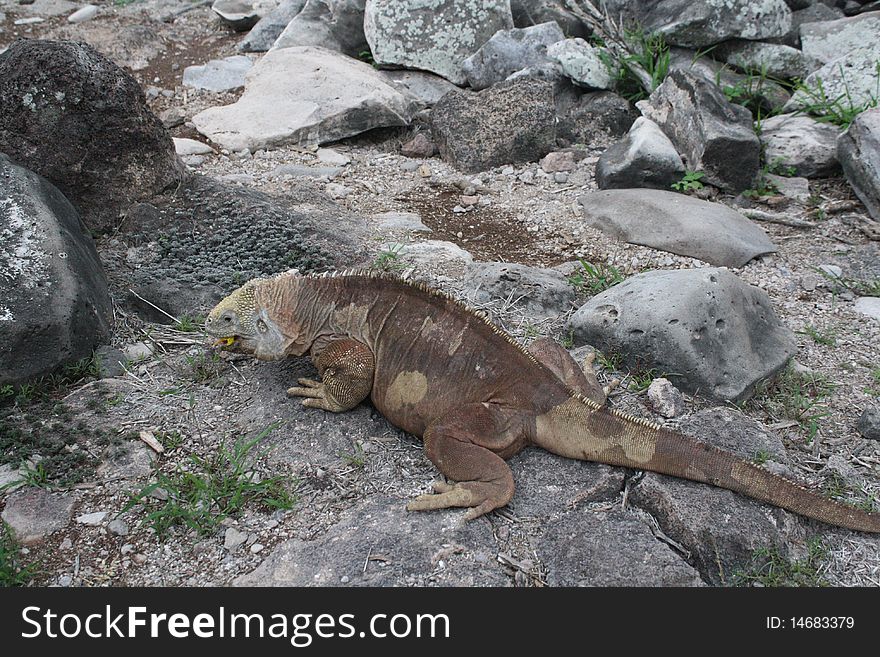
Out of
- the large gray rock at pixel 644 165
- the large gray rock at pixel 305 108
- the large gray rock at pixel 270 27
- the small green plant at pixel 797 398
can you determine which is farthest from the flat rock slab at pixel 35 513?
the large gray rock at pixel 270 27

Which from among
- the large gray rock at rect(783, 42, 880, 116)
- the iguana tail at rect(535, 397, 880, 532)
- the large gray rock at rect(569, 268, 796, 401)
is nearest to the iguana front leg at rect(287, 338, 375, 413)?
the iguana tail at rect(535, 397, 880, 532)

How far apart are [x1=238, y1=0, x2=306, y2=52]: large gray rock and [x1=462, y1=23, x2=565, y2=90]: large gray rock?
2.89 metres

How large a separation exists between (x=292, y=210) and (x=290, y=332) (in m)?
2.35

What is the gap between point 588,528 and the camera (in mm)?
3025

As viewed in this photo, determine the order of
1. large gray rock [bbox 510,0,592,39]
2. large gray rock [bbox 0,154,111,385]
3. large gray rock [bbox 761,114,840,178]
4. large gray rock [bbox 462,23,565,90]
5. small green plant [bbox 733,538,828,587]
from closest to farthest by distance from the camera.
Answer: small green plant [bbox 733,538,828,587] → large gray rock [bbox 0,154,111,385] → large gray rock [bbox 761,114,840,178] → large gray rock [bbox 462,23,565,90] → large gray rock [bbox 510,0,592,39]

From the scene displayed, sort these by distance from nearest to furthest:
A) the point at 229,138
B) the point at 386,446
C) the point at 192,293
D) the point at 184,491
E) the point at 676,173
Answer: the point at 184,491, the point at 386,446, the point at 192,293, the point at 676,173, the point at 229,138

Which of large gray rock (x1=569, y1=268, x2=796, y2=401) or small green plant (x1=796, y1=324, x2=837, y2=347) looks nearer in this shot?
large gray rock (x1=569, y1=268, x2=796, y2=401)

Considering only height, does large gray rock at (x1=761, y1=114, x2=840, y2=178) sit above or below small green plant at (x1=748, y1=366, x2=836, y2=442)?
above

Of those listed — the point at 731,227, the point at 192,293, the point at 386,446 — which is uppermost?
the point at 192,293

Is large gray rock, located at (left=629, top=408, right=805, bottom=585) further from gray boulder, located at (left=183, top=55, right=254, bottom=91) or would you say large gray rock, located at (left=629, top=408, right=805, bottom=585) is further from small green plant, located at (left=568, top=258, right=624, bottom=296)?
gray boulder, located at (left=183, top=55, right=254, bottom=91)

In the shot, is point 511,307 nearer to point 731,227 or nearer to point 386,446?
point 386,446

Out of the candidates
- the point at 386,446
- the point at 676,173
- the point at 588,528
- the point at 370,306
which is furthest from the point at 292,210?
the point at 588,528

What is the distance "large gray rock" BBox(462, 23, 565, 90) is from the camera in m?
7.86

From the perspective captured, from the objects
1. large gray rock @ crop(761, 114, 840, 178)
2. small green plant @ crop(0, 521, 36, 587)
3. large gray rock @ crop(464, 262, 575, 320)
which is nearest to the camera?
small green plant @ crop(0, 521, 36, 587)
